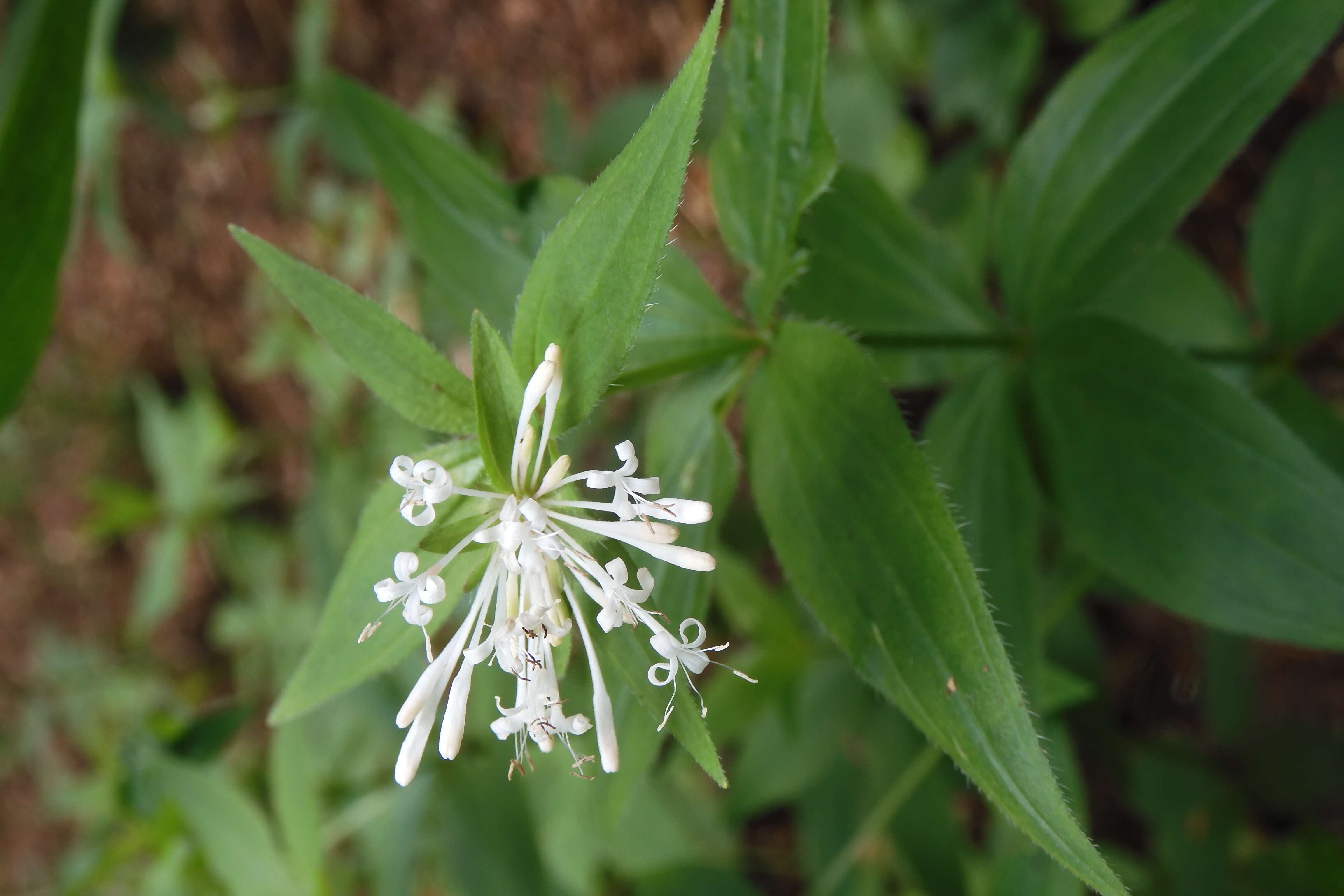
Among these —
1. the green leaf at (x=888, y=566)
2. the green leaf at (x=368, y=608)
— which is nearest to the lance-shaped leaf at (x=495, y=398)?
the green leaf at (x=368, y=608)

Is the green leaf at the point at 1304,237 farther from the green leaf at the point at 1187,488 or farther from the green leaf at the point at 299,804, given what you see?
the green leaf at the point at 299,804

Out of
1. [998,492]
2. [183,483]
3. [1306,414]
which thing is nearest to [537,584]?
[998,492]

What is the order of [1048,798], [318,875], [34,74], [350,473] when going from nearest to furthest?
→ [1048,798] → [34,74] → [318,875] → [350,473]

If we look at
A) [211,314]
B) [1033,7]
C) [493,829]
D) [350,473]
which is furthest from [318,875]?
[211,314]

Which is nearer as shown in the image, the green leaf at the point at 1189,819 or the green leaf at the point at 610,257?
the green leaf at the point at 610,257

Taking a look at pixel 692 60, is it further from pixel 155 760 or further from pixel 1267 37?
pixel 155 760
